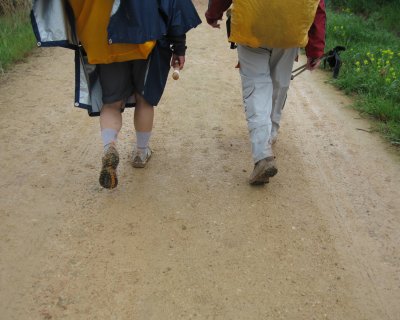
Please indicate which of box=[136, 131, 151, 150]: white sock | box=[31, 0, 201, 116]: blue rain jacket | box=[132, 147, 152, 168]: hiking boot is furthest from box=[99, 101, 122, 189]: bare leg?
→ box=[132, 147, 152, 168]: hiking boot

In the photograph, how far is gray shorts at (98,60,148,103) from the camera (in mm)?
3086

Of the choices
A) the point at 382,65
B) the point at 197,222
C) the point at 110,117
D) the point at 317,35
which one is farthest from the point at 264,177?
the point at 382,65

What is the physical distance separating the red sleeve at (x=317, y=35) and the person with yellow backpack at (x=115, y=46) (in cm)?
78

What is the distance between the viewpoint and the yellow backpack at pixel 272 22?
2.86 m

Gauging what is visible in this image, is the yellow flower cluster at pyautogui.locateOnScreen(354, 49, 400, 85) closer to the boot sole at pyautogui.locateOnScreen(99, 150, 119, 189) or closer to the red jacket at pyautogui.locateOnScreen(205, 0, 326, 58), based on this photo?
the red jacket at pyautogui.locateOnScreen(205, 0, 326, 58)

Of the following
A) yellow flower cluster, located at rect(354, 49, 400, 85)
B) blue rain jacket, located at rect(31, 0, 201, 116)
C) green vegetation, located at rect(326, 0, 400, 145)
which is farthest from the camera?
yellow flower cluster, located at rect(354, 49, 400, 85)

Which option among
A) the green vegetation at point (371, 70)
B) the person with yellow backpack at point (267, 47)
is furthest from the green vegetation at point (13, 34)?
the green vegetation at point (371, 70)

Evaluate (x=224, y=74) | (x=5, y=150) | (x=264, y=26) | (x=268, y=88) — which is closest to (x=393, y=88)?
(x=224, y=74)

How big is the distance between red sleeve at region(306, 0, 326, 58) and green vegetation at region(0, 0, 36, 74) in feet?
12.7

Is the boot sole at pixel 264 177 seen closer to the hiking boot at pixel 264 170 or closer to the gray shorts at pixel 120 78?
the hiking boot at pixel 264 170

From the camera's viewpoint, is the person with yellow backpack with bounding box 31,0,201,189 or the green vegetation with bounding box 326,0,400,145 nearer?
the person with yellow backpack with bounding box 31,0,201,189

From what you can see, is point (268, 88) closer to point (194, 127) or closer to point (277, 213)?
point (277, 213)

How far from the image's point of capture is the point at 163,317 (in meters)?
2.36

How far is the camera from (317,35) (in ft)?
10.6
